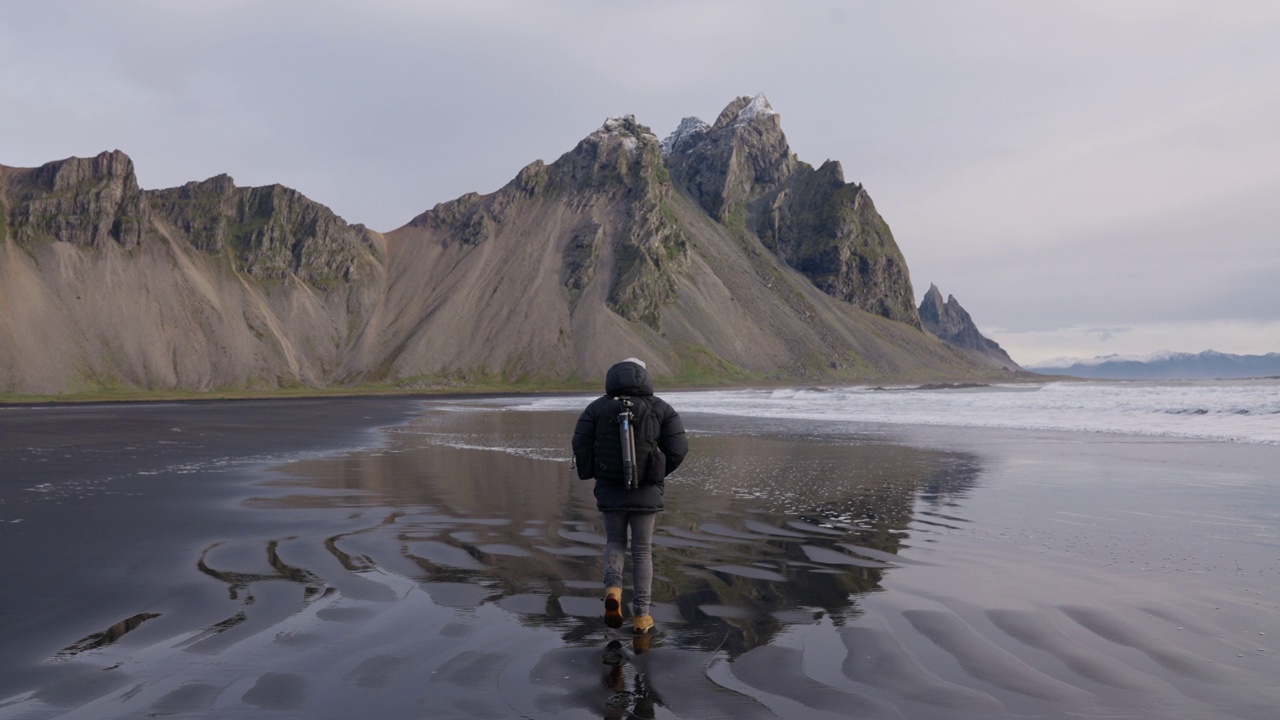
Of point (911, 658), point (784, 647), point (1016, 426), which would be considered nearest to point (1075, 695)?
point (911, 658)

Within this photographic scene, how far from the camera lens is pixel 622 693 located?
18.9 feet

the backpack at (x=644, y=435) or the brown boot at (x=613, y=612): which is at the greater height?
the backpack at (x=644, y=435)

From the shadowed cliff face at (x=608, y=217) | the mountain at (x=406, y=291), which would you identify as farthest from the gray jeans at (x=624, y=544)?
the shadowed cliff face at (x=608, y=217)

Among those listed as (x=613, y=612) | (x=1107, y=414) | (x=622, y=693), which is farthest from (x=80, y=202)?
(x=622, y=693)

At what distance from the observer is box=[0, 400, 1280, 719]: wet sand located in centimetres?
573

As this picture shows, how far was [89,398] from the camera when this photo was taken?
9506 cm

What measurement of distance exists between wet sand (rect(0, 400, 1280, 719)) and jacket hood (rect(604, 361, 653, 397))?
216 cm

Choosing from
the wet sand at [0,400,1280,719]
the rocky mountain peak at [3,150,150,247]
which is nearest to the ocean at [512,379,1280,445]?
the wet sand at [0,400,1280,719]

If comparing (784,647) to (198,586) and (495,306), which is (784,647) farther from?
(495,306)

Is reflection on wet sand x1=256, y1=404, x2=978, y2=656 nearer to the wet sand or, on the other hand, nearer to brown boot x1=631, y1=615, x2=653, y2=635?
the wet sand

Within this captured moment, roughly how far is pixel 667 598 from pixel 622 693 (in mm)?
2721

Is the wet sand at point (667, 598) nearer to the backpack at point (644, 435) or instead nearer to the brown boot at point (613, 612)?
the brown boot at point (613, 612)

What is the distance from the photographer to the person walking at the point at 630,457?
7676 millimetres

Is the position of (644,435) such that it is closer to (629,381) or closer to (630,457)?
(630,457)
